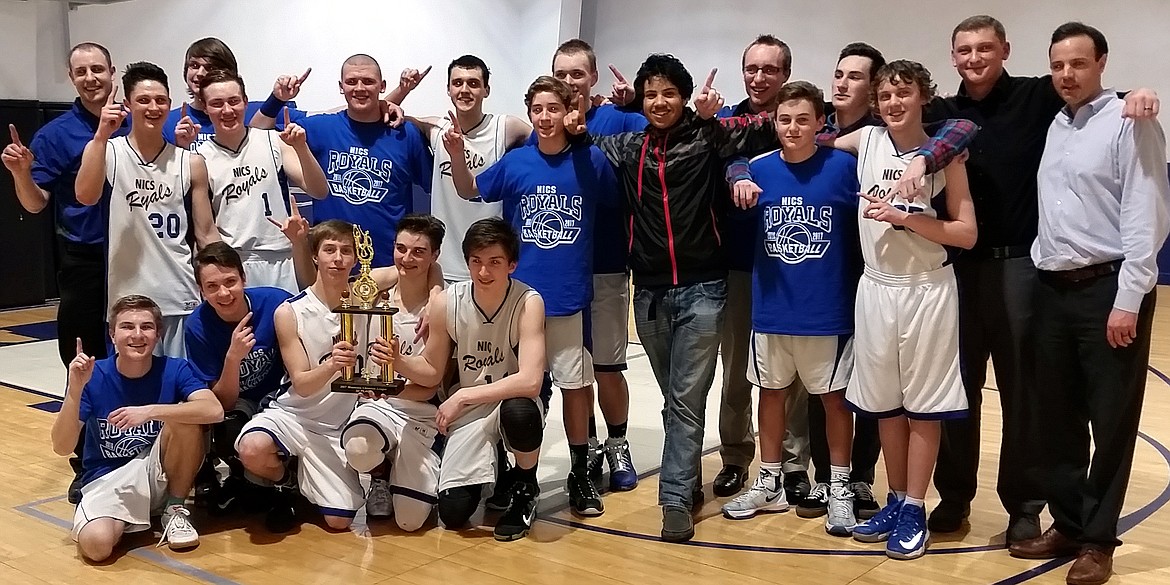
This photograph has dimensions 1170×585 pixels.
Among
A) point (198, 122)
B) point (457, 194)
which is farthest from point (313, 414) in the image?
point (198, 122)

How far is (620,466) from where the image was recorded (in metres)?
4.68

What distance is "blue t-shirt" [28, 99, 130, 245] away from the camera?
4.48 m

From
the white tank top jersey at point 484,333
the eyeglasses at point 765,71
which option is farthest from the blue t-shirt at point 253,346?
the eyeglasses at point 765,71

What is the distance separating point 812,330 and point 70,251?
3.14 metres

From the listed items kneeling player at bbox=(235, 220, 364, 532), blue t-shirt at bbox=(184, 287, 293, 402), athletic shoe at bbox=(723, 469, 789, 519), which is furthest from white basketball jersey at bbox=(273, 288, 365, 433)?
athletic shoe at bbox=(723, 469, 789, 519)

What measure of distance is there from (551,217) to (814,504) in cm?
155

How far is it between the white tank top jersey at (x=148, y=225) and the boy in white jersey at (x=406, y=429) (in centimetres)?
96

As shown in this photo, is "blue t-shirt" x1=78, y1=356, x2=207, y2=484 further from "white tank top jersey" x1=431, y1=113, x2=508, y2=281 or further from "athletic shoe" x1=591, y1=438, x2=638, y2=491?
"athletic shoe" x1=591, y1=438, x2=638, y2=491

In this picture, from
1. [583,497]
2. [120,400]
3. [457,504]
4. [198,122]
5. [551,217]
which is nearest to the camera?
[120,400]

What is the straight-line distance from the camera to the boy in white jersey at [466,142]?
15.3 feet

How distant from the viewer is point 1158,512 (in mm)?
4324

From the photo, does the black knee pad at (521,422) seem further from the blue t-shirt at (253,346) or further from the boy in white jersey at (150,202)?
the boy in white jersey at (150,202)

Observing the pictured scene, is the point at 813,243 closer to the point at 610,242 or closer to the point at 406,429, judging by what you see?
the point at 610,242

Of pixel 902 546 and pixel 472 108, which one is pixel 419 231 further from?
pixel 902 546
